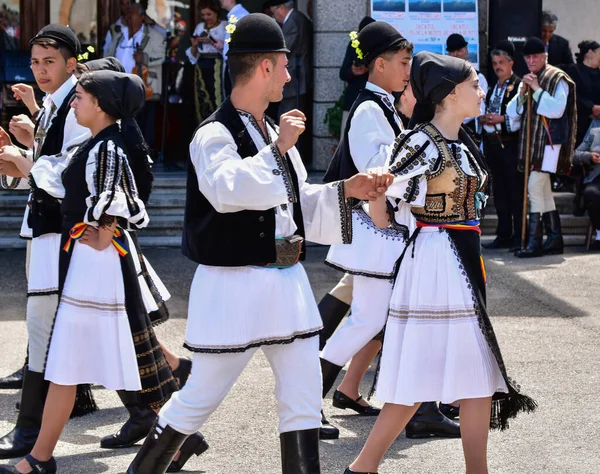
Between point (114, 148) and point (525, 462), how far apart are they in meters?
2.31

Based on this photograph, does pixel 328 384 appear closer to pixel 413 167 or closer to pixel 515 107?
pixel 413 167

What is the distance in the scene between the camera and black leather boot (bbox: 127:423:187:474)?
4.45 meters

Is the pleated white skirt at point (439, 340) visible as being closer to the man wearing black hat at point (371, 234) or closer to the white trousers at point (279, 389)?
the white trousers at point (279, 389)

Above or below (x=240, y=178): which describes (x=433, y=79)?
above

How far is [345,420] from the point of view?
6027 mm

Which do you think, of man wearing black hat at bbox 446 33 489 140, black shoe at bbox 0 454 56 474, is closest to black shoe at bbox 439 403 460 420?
black shoe at bbox 0 454 56 474

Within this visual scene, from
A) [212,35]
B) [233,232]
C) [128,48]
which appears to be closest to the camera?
[233,232]

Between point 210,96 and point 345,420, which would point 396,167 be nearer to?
point 345,420

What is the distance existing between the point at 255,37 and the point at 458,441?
7.76 ft

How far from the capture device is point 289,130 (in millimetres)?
4145

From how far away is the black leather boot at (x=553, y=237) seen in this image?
1109 cm

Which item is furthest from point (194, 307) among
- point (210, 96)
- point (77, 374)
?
point (210, 96)

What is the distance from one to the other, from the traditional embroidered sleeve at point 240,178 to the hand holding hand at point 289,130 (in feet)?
0.09

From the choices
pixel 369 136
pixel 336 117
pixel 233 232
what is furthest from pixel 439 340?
pixel 336 117
